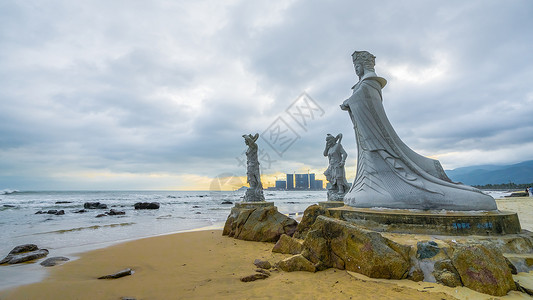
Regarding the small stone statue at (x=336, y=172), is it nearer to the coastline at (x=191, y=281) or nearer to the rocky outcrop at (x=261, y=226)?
the rocky outcrop at (x=261, y=226)

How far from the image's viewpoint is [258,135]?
43.7 feet

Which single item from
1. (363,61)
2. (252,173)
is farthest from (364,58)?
(252,173)

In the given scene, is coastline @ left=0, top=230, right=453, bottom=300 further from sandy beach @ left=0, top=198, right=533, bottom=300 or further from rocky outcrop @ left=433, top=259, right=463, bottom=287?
rocky outcrop @ left=433, top=259, right=463, bottom=287

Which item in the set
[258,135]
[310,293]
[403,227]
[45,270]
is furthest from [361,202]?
[258,135]

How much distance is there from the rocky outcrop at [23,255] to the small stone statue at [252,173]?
8.15 meters

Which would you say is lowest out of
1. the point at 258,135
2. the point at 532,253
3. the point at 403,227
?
the point at 532,253

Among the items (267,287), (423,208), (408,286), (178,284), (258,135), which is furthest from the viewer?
(258,135)

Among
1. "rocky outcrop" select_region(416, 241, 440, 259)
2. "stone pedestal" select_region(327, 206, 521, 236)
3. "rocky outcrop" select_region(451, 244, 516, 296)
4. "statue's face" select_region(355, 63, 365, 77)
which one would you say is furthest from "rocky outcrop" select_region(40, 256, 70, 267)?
"statue's face" select_region(355, 63, 365, 77)

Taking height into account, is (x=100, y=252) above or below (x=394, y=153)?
below

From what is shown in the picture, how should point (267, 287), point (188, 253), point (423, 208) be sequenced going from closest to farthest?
1. point (267, 287)
2. point (423, 208)
3. point (188, 253)

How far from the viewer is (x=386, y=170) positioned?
547 cm

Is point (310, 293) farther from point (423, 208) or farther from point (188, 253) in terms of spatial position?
point (188, 253)

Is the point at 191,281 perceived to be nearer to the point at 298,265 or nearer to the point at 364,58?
the point at 298,265

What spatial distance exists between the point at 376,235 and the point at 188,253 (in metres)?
4.81
